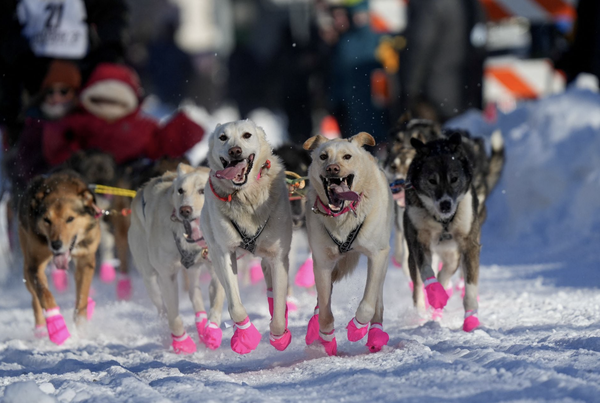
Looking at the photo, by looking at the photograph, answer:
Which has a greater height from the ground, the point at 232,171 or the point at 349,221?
the point at 232,171

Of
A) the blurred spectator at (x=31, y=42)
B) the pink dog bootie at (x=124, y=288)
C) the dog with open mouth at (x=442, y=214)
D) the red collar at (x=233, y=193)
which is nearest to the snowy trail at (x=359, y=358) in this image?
the dog with open mouth at (x=442, y=214)

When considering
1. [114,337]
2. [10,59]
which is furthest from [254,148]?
[10,59]

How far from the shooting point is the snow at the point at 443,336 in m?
3.57

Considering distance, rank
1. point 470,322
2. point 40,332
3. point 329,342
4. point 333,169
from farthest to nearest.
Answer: point 40,332 → point 470,322 → point 329,342 → point 333,169

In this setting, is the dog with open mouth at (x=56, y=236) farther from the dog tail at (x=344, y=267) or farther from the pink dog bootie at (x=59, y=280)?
the dog tail at (x=344, y=267)

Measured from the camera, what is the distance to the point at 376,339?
443 cm

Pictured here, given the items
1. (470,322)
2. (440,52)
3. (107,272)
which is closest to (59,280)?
(107,272)

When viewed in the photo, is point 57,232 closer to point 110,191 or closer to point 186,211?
point 110,191

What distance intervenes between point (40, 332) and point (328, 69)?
9.05 meters

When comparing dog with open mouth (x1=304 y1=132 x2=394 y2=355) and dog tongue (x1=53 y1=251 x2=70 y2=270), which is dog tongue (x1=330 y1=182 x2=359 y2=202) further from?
dog tongue (x1=53 y1=251 x2=70 y2=270)

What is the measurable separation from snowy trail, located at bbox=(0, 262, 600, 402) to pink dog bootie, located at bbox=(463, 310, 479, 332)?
0.22 feet

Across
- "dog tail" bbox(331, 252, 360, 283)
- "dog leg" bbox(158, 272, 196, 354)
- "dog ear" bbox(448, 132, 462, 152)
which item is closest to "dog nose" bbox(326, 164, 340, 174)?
"dog tail" bbox(331, 252, 360, 283)

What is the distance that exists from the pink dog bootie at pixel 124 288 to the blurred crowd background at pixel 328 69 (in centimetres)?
147

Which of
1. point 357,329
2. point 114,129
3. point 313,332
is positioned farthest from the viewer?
point 114,129
